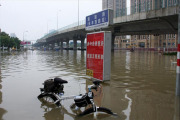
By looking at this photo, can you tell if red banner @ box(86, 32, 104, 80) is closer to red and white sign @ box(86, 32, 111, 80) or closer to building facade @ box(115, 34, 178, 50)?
red and white sign @ box(86, 32, 111, 80)

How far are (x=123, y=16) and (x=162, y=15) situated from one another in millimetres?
7668

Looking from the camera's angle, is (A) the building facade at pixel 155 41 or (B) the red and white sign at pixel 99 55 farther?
(A) the building facade at pixel 155 41

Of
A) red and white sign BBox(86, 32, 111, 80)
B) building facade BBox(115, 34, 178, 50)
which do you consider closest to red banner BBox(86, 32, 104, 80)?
red and white sign BBox(86, 32, 111, 80)

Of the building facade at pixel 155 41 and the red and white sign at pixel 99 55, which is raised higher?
the building facade at pixel 155 41

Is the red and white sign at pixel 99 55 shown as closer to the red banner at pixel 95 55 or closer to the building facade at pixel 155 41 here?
the red banner at pixel 95 55

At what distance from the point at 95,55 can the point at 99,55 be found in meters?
0.36

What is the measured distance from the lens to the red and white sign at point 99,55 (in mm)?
8742

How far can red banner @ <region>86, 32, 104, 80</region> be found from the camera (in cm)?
891

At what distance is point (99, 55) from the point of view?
9062 millimetres

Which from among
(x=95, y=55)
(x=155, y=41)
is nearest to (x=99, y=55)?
(x=95, y=55)

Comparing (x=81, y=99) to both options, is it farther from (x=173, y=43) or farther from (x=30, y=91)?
(x=173, y=43)

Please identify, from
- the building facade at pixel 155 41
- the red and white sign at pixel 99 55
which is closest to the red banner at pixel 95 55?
the red and white sign at pixel 99 55

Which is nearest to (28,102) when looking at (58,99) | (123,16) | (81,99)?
(58,99)

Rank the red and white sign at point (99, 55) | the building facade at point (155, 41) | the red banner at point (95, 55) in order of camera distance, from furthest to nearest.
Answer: the building facade at point (155, 41)
the red banner at point (95, 55)
the red and white sign at point (99, 55)
